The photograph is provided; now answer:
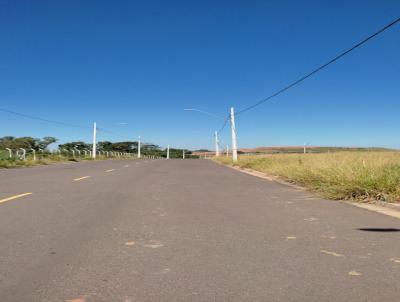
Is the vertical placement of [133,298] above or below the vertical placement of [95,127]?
below

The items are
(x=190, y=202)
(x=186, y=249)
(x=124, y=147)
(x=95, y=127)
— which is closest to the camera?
(x=186, y=249)

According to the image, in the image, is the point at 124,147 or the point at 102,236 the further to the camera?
the point at 124,147

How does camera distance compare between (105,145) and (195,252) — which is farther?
(105,145)

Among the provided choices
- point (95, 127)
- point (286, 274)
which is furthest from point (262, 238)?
point (95, 127)

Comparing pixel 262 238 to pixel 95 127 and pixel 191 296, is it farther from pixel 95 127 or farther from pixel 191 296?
pixel 95 127

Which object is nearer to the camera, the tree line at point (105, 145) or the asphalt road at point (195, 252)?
the asphalt road at point (195, 252)

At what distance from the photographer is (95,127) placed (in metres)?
63.0

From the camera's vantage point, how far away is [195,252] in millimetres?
5410

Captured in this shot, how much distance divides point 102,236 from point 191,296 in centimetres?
268

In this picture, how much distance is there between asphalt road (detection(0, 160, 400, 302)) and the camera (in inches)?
158

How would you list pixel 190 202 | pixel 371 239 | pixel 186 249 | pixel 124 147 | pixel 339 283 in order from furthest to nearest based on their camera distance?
1. pixel 124 147
2. pixel 190 202
3. pixel 371 239
4. pixel 186 249
5. pixel 339 283

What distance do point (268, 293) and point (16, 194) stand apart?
883cm

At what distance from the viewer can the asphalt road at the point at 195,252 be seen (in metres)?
4.01

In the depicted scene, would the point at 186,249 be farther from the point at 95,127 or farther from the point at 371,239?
the point at 95,127
